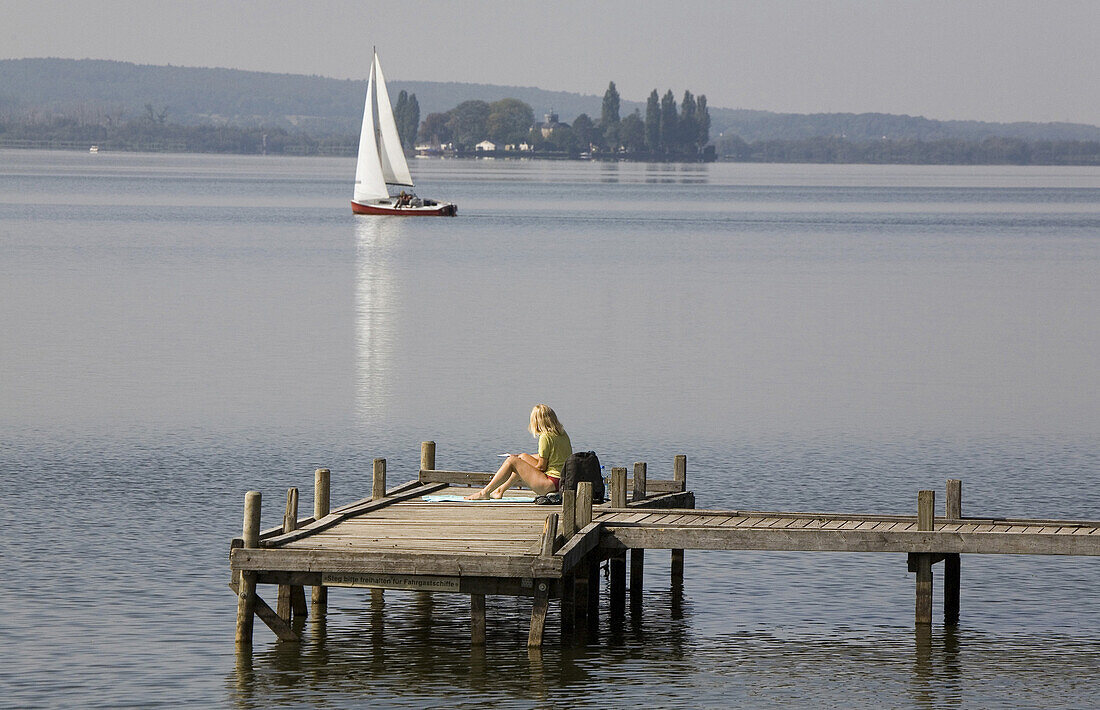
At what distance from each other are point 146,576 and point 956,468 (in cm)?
1497

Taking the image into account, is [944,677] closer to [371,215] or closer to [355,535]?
[355,535]

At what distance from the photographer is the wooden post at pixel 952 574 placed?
62.7ft

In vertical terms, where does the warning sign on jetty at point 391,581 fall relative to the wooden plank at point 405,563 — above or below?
below

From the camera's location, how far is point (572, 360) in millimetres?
42938

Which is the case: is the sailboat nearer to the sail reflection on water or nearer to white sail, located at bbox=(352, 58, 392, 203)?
white sail, located at bbox=(352, 58, 392, 203)

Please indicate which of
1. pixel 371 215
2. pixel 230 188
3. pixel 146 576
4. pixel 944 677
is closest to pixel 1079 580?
pixel 944 677

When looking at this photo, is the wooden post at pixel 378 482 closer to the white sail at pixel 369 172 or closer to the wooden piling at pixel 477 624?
the wooden piling at pixel 477 624

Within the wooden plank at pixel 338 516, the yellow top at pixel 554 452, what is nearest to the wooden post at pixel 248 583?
the wooden plank at pixel 338 516

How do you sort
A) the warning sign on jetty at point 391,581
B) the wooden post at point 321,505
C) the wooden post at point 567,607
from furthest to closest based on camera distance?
the wooden post at point 321,505 → the wooden post at point 567,607 → the warning sign on jetty at point 391,581

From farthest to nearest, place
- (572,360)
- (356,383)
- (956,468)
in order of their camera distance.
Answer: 1. (572,360)
2. (356,383)
3. (956,468)

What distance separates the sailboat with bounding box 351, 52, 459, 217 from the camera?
121625 mm

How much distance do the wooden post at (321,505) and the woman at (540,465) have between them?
80.0 inches

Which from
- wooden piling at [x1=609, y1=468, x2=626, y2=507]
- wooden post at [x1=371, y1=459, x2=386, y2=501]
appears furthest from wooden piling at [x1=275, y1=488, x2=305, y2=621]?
wooden piling at [x1=609, y1=468, x2=626, y2=507]

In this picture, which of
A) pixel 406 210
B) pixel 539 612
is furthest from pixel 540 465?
pixel 406 210
